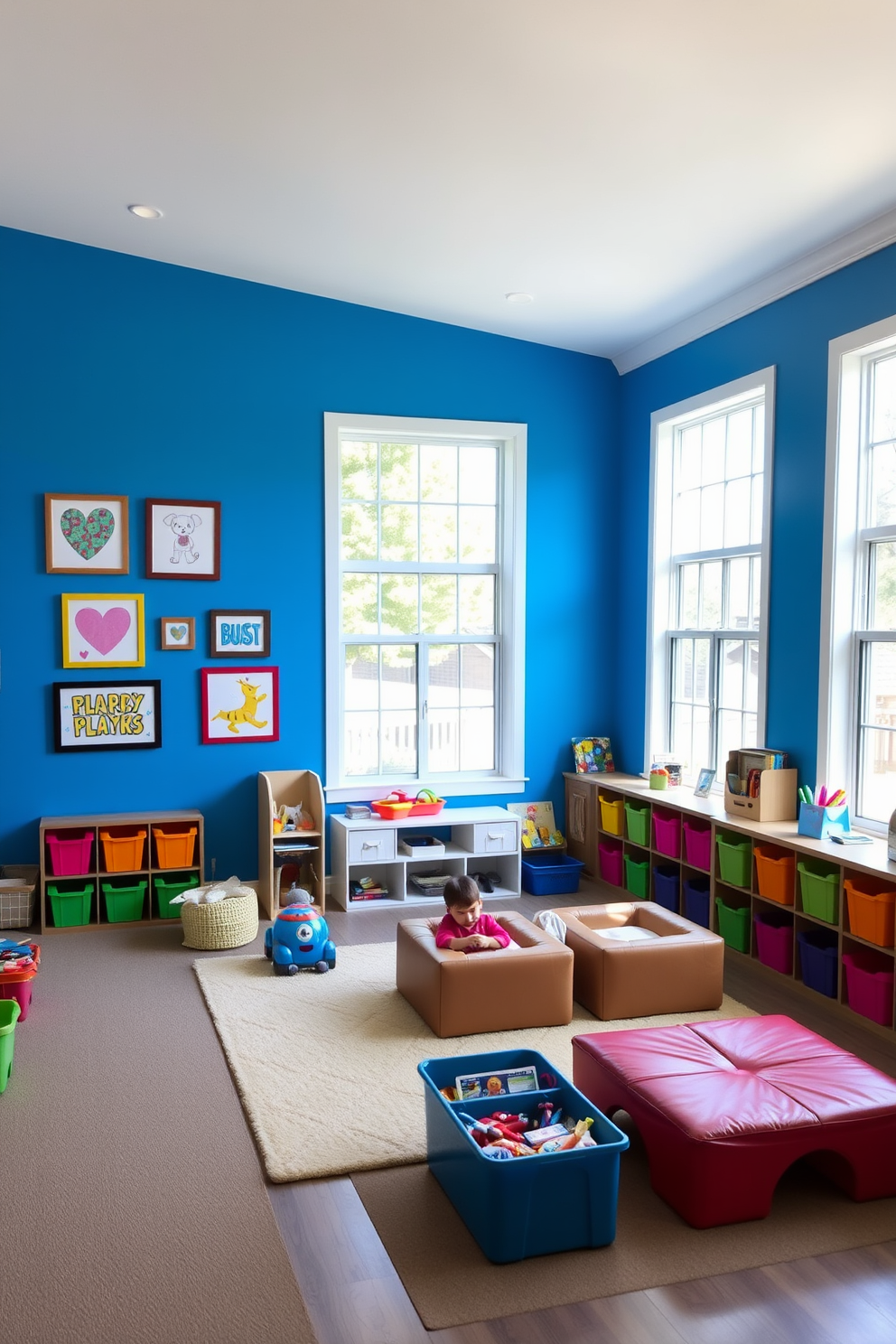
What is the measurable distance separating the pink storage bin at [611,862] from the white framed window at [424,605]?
2.15 ft

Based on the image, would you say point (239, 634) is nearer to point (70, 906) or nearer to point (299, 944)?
point (70, 906)

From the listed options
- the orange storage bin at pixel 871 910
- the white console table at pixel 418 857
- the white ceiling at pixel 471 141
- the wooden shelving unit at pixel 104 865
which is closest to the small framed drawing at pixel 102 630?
the wooden shelving unit at pixel 104 865

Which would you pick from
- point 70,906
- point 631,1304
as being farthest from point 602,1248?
point 70,906

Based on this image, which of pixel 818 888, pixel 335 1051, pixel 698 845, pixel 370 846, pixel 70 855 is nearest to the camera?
pixel 335 1051

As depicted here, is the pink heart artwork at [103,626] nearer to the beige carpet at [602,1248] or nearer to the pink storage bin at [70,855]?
the pink storage bin at [70,855]

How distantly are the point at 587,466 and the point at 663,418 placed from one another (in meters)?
0.70

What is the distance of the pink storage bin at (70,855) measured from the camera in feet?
17.3

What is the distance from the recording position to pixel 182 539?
5766 millimetres

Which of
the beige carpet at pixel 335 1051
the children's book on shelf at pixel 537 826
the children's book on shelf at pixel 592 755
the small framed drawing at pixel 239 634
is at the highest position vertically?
the small framed drawing at pixel 239 634

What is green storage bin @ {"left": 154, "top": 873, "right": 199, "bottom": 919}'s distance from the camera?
5512 mm

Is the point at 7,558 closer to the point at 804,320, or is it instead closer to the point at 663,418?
the point at 663,418

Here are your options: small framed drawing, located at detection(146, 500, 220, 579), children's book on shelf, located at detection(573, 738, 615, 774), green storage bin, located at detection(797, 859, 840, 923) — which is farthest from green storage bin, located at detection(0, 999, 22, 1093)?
children's book on shelf, located at detection(573, 738, 615, 774)

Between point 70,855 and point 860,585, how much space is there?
408 centimetres

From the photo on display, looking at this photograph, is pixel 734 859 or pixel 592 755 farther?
pixel 592 755
